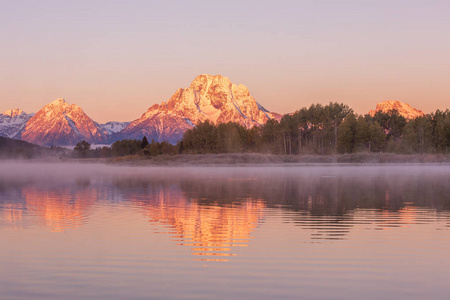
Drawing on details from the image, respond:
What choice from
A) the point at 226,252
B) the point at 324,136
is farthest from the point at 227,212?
the point at 324,136

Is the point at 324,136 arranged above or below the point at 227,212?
above

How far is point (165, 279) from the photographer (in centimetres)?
1087

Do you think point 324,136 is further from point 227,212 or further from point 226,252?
point 226,252

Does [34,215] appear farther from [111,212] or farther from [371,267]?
[371,267]

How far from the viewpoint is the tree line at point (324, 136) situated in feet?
389

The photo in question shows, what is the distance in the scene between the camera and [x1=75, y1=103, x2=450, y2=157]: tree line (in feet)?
389

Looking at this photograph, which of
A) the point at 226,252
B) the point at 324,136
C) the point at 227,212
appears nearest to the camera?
the point at 226,252

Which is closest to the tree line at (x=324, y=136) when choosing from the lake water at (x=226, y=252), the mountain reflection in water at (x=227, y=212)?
the mountain reflection in water at (x=227, y=212)

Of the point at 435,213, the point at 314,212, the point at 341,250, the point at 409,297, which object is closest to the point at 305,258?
the point at 341,250

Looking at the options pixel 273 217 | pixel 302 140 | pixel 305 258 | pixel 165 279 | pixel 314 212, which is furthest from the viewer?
pixel 302 140

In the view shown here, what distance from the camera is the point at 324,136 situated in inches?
5256

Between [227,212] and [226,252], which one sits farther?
[227,212]

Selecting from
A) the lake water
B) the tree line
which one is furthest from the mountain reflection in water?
the tree line

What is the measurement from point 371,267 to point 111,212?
1312 centimetres
